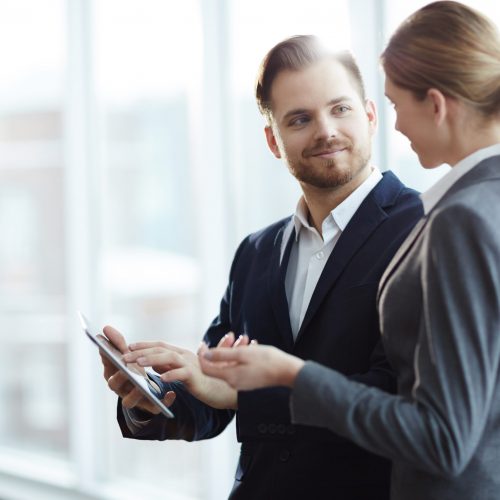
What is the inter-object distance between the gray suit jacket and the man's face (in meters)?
0.42

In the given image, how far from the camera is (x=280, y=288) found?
1.72 metres

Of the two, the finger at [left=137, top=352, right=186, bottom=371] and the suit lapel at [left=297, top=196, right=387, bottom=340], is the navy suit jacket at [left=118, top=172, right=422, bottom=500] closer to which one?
the suit lapel at [left=297, top=196, right=387, bottom=340]

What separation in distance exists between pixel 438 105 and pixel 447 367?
1.32 ft

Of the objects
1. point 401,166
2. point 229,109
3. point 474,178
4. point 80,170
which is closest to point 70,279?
point 80,170

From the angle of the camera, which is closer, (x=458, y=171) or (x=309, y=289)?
(x=458, y=171)

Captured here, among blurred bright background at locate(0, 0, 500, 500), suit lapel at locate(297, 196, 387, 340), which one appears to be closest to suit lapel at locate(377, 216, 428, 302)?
suit lapel at locate(297, 196, 387, 340)

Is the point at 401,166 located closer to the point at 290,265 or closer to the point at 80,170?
the point at 290,265

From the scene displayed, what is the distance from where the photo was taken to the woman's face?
51.2 inches

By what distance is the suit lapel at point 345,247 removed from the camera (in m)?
1.60

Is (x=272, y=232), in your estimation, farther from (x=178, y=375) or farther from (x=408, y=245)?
(x=408, y=245)

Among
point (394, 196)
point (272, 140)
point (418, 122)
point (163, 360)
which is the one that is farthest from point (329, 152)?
point (163, 360)

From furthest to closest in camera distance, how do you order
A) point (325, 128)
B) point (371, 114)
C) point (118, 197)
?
point (118, 197) < point (371, 114) < point (325, 128)

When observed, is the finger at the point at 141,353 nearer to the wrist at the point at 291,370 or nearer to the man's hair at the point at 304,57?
the wrist at the point at 291,370

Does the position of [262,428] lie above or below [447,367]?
below
